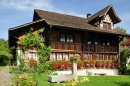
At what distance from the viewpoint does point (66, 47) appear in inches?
934

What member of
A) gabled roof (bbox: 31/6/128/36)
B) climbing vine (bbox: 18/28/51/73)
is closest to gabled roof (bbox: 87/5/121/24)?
gabled roof (bbox: 31/6/128/36)

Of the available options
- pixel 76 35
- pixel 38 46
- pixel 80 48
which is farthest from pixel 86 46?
pixel 38 46

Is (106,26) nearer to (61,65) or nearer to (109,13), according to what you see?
(109,13)

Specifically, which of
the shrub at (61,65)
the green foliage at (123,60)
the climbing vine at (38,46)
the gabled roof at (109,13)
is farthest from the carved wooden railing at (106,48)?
the climbing vine at (38,46)

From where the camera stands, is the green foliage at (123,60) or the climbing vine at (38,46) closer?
the climbing vine at (38,46)

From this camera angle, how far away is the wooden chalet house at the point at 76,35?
72.9ft

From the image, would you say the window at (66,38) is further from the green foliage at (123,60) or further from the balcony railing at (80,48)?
the green foliage at (123,60)

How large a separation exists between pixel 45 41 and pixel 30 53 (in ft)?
7.16

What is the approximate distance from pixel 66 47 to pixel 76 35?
2.37 meters

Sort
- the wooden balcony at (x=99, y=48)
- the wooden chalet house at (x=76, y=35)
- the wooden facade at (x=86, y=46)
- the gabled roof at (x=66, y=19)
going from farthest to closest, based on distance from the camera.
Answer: the wooden balcony at (x=99, y=48) < the gabled roof at (x=66, y=19) < the wooden facade at (x=86, y=46) < the wooden chalet house at (x=76, y=35)

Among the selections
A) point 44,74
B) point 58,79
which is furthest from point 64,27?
point 58,79

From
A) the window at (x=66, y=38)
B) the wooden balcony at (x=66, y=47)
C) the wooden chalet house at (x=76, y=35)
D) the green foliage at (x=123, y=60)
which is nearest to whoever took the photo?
the wooden chalet house at (x=76, y=35)

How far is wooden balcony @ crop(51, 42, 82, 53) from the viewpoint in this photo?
22.9m

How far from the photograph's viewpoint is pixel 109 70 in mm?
25859
